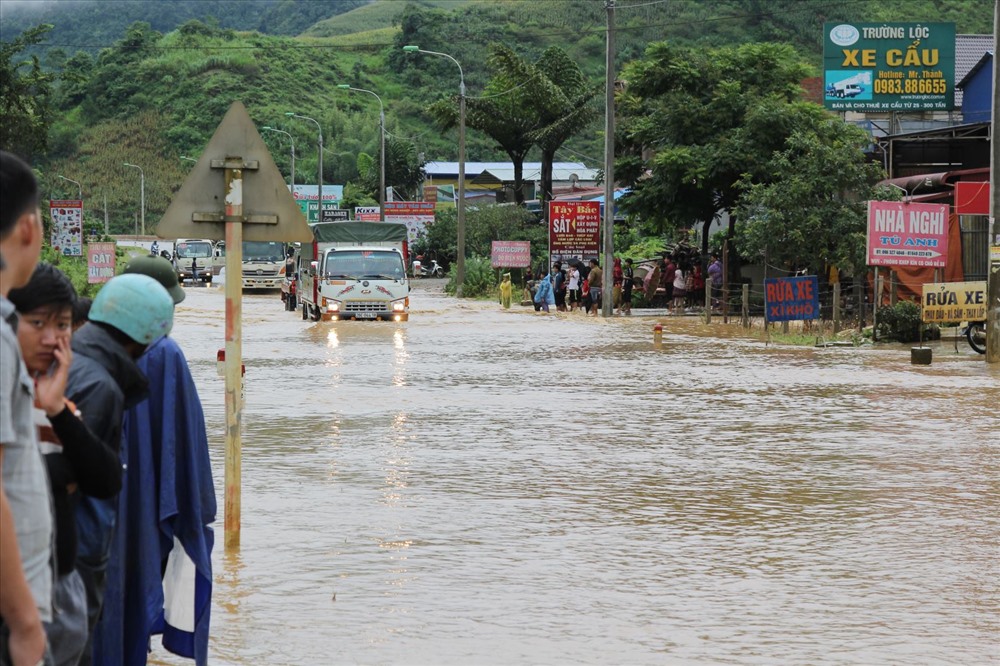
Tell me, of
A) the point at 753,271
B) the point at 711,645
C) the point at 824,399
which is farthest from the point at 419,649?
the point at 753,271

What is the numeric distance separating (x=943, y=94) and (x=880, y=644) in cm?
4699

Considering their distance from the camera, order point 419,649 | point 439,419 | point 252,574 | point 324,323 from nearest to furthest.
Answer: point 419,649 → point 252,574 → point 439,419 → point 324,323

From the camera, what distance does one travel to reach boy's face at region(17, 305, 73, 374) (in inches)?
150

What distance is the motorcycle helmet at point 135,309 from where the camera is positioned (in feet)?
15.9

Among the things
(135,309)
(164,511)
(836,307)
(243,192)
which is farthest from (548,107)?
(135,309)

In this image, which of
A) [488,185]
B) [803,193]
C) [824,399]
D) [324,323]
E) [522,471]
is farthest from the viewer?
[488,185]

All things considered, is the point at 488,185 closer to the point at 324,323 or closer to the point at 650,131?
the point at 650,131

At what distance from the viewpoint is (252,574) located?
8523 millimetres

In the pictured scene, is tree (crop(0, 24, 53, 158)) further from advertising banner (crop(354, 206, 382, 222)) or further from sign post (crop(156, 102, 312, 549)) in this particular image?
sign post (crop(156, 102, 312, 549))

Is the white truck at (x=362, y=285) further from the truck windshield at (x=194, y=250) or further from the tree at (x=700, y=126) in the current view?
the truck windshield at (x=194, y=250)

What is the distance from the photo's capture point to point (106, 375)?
4555 millimetres

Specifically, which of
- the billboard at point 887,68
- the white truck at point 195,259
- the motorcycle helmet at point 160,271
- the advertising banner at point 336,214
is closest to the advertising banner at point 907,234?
the motorcycle helmet at point 160,271

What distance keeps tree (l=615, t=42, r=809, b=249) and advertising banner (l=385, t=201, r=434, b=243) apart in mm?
30701

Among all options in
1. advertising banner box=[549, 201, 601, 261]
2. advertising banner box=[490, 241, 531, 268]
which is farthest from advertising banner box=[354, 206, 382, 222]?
advertising banner box=[549, 201, 601, 261]
